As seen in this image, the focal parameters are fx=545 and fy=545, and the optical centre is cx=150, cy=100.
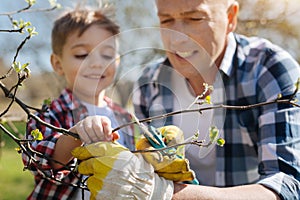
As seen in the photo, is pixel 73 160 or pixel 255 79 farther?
pixel 255 79

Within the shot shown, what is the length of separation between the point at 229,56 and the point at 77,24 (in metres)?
0.46

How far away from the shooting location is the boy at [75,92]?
1.32 metres

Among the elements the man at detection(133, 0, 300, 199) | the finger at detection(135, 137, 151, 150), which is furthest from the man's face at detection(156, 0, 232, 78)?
the finger at detection(135, 137, 151, 150)

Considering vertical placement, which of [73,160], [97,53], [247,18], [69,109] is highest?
[247,18]

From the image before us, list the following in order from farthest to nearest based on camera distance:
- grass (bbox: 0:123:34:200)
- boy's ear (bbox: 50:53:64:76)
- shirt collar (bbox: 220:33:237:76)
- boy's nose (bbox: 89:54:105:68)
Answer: grass (bbox: 0:123:34:200)
boy's ear (bbox: 50:53:64:76)
shirt collar (bbox: 220:33:237:76)
boy's nose (bbox: 89:54:105:68)

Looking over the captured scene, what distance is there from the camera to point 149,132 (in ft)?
3.67

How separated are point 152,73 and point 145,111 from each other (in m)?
0.13

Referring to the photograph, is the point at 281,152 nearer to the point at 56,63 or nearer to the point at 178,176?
the point at 178,176

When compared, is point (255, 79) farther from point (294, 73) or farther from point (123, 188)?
point (123, 188)

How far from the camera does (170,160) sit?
1.09 m

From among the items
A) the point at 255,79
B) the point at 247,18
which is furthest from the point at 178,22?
the point at 247,18

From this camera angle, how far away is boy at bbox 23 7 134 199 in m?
1.32

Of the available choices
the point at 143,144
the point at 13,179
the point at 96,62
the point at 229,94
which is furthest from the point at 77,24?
the point at 13,179

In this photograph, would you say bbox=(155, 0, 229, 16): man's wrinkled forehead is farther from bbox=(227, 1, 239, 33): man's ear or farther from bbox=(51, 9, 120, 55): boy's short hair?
bbox=(51, 9, 120, 55): boy's short hair
